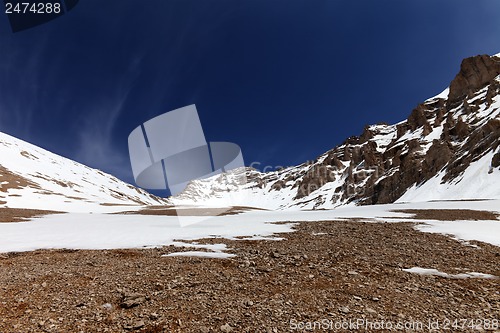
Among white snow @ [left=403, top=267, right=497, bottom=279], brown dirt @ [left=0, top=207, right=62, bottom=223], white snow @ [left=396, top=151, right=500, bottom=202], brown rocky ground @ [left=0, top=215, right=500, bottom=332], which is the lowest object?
white snow @ [left=396, top=151, right=500, bottom=202]

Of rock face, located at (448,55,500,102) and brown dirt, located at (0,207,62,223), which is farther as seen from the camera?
rock face, located at (448,55,500,102)

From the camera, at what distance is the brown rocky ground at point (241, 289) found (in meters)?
6.94

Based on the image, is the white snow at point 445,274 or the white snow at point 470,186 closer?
the white snow at point 445,274

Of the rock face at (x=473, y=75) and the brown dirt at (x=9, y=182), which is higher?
the rock face at (x=473, y=75)

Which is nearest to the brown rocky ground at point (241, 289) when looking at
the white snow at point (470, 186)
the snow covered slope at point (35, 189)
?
the snow covered slope at point (35, 189)

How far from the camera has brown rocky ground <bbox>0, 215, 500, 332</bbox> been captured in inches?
273

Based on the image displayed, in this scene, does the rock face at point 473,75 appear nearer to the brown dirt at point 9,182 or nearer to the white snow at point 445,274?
the white snow at point 445,274

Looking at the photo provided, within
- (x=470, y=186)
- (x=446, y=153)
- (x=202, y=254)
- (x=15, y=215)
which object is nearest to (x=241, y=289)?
(x=202, y=254)

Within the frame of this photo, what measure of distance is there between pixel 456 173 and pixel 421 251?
88.1 metres

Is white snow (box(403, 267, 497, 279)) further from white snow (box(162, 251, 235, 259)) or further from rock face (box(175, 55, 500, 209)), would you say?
rock face (box(175, 55, 500, 209))

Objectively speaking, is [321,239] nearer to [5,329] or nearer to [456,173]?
[5,329]

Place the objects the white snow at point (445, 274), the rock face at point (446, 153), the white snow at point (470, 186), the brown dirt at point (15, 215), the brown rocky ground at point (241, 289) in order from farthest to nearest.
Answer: the rock face at point (446, 153) → the white snow at point (470, 186) → the brown dirt at point (15, 215) → the white snow at point (445, 274) → the brown rocky ground at point (241, 289)

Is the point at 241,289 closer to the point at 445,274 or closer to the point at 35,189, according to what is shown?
the point at 445,274

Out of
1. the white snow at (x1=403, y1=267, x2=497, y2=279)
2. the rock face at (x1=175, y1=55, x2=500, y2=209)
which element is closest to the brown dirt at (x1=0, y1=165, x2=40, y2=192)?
the white snow at (x1=403, y1=267, x2=497, y2=279)
